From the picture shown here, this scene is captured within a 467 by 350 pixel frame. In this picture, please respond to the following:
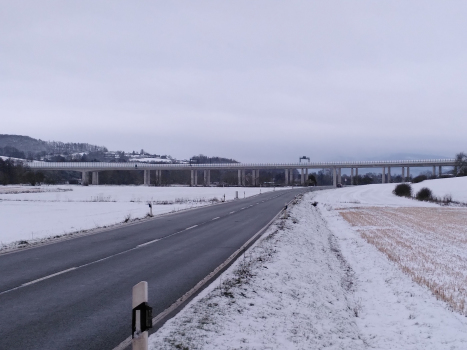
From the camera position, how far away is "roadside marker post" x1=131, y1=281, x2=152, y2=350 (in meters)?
4.56

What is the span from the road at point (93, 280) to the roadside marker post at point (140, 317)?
54.3 inches

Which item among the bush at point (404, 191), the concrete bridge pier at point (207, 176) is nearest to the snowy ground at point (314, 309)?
the bush at point (404, 191)

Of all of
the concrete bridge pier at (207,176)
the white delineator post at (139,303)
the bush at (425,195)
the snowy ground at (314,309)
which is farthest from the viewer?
the concrete bridge pier at (207,176)

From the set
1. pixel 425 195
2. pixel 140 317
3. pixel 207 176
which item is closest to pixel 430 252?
pixel 140 317

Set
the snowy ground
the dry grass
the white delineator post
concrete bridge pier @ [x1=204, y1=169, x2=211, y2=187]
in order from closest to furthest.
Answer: the white delineator post
the snowy ground
the dry grass
concrete bridge pier @ [x1=204, y1=169, x2=211, y2=187]

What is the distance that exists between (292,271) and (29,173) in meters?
128

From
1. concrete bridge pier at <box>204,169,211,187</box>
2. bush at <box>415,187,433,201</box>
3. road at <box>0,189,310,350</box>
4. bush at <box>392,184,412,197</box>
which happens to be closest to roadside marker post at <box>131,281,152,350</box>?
road at <box>0,189,310,350</box>

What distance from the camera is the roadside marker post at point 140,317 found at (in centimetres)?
456

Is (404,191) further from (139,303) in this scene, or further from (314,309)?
(139,303)

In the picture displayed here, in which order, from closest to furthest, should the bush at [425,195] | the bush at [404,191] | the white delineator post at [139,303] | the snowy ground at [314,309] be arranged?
the white delineator post at [139,303]
the snowy ground at [314,309]
the bush at [425,195]
the bush at [404,191]

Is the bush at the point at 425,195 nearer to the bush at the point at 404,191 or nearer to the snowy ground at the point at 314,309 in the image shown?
the bush at the point at 404,191

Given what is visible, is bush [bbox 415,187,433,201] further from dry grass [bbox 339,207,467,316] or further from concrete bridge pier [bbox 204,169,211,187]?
concrete bridge pier [bbox 204,169,211,187]

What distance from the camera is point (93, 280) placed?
955 centimetres

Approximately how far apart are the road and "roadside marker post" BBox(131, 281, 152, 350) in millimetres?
1379
